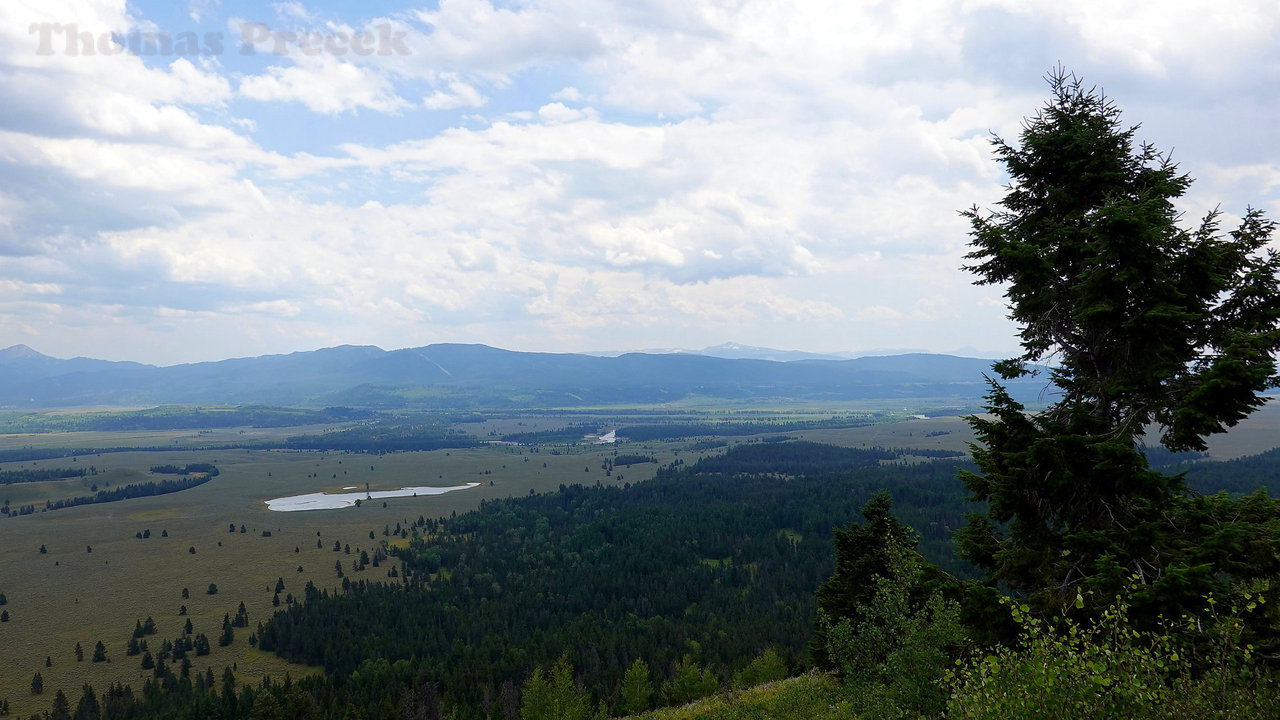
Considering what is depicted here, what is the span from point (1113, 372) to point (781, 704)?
3608 centimetres

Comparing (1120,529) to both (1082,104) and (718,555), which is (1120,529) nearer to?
(1082,104)

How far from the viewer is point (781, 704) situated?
46500mm

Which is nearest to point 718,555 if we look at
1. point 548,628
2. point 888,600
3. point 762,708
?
point 548,628

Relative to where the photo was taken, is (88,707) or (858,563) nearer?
(858,563)

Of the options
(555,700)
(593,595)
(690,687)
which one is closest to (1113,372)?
(555,700)

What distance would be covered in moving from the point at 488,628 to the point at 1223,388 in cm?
9951

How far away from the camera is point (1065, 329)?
20.7m

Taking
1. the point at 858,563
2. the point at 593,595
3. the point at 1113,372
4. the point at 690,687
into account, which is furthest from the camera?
the point at 593,595

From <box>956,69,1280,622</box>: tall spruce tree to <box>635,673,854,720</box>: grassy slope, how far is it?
64.0ft

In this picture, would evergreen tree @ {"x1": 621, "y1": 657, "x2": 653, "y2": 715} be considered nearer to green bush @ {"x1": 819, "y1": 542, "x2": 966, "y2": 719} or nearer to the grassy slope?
the grassy slope

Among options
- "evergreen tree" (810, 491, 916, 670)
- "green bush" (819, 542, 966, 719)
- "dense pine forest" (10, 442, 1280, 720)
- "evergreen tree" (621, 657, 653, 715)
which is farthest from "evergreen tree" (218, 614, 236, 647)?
"green bush" (819, 542, 966, 719)

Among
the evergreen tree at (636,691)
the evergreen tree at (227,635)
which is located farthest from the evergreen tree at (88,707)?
the evergreen tree at (636,691)

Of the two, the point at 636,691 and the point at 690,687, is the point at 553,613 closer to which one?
the point at 636,691

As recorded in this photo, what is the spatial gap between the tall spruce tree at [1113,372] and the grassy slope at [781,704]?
19.5 metres
